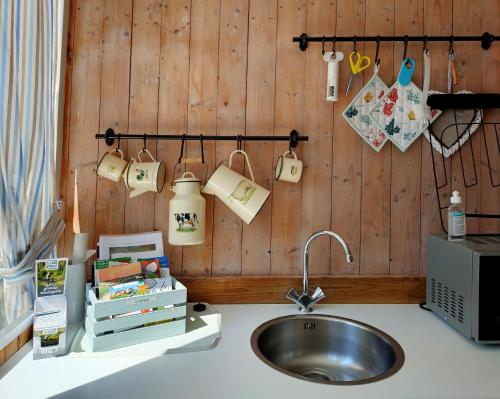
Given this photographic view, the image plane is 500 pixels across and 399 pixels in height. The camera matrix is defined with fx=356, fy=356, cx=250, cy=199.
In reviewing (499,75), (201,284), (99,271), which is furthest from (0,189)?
(499,75)

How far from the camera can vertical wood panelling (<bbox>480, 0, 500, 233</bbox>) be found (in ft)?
5.12

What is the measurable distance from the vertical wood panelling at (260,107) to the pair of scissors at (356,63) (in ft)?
1.06

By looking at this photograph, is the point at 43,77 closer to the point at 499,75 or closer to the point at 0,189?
the point at 0,189

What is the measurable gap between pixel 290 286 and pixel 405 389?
2.01 ft

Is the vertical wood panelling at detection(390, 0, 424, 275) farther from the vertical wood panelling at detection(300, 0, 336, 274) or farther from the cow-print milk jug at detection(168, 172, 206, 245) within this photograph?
the cow-print milk jug at detection(168, 172, 206, 245)

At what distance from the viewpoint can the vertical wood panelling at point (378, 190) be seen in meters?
1.54

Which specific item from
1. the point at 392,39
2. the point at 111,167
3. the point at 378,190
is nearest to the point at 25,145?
the point at 111,167

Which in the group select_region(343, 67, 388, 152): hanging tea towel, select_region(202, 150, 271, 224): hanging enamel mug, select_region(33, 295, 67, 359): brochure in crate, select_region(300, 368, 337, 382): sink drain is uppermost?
select_region(343, 67, 388, 152): hanging tea towel

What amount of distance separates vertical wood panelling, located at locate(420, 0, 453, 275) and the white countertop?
20.0 inches

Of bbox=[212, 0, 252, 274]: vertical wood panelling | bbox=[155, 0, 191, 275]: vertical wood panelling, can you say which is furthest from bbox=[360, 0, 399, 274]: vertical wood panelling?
bbox=[155, 0, 191, 275]: vertical wood panelling

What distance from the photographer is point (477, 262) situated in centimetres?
115

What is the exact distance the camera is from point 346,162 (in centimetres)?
154

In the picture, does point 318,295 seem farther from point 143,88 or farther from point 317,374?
point 143,88

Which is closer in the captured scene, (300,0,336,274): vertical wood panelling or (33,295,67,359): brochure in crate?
(33,295,67,359): brochure in crate
